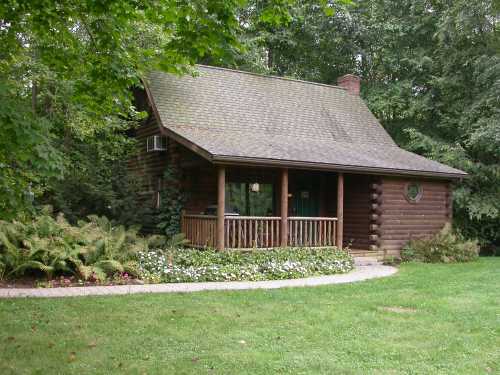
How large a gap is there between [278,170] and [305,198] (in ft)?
5.54

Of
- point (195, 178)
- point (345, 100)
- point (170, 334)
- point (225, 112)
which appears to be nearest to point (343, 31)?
point (345, 100)

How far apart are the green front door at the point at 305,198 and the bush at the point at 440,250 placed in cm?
306

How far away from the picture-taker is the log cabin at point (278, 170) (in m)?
13.2

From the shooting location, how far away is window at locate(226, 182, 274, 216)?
1491cm

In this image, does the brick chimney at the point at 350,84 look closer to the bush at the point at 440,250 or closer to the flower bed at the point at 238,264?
the bush at the point at 440,250

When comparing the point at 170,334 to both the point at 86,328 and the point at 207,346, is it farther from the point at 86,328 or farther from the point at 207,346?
the point at 86,328

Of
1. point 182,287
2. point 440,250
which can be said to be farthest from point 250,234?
point 440,250

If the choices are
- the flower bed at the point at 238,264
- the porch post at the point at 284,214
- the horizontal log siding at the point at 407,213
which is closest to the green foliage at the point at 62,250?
the flower bed at the point at 238,264

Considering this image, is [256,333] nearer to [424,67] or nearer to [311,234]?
[311,234]

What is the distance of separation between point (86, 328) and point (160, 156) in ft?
31.2

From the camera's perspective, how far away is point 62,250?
10109 mm

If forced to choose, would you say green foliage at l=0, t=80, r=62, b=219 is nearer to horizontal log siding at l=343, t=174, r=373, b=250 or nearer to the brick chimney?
horizontal log siding at l=343, t=174, r=373, b=250

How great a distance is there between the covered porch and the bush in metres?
1.20

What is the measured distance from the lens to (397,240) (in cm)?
1575
